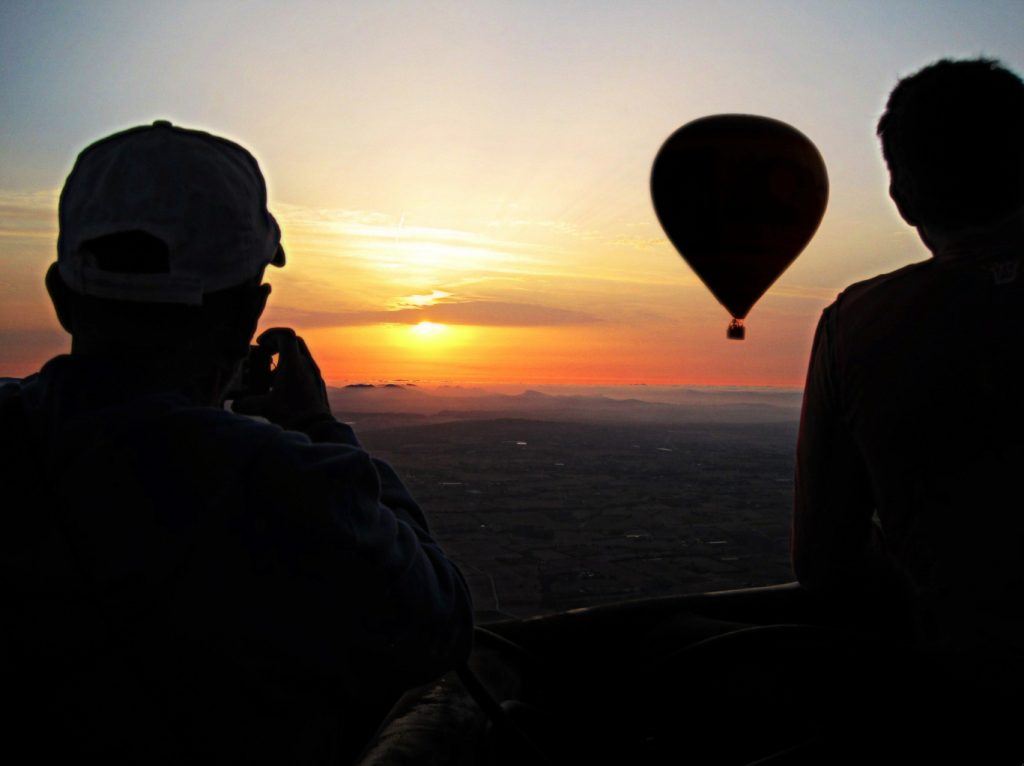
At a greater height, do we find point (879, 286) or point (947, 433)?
point (879, 286)

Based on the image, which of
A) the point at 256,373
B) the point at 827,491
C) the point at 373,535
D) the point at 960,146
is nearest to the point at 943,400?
the point at 827,491

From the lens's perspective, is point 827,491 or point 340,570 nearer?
point 340,570

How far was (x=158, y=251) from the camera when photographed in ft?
3.92

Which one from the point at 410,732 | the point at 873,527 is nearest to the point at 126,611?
the point at 410,732

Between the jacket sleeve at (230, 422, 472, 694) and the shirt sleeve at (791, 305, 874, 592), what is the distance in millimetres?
1253

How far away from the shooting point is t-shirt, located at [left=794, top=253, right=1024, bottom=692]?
1.72 meters

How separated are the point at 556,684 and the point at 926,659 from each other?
1100 millimetres

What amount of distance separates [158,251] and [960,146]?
1.86m

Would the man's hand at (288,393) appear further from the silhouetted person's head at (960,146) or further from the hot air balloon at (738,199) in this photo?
the hot air balloon at (738,199)

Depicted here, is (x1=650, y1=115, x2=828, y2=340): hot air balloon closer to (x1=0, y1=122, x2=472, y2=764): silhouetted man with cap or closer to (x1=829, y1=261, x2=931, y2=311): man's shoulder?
(x1=829, y1=261, x2=931, y2=311): man's shoulder

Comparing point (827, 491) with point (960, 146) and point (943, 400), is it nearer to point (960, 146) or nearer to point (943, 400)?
point (943, 400)

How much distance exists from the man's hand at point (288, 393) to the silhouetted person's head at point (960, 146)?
1583 mm

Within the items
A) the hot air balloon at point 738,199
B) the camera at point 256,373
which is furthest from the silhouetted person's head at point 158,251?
the hot air balloon at point 738,199

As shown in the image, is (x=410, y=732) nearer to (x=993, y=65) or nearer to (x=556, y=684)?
(x=556, y=684)
